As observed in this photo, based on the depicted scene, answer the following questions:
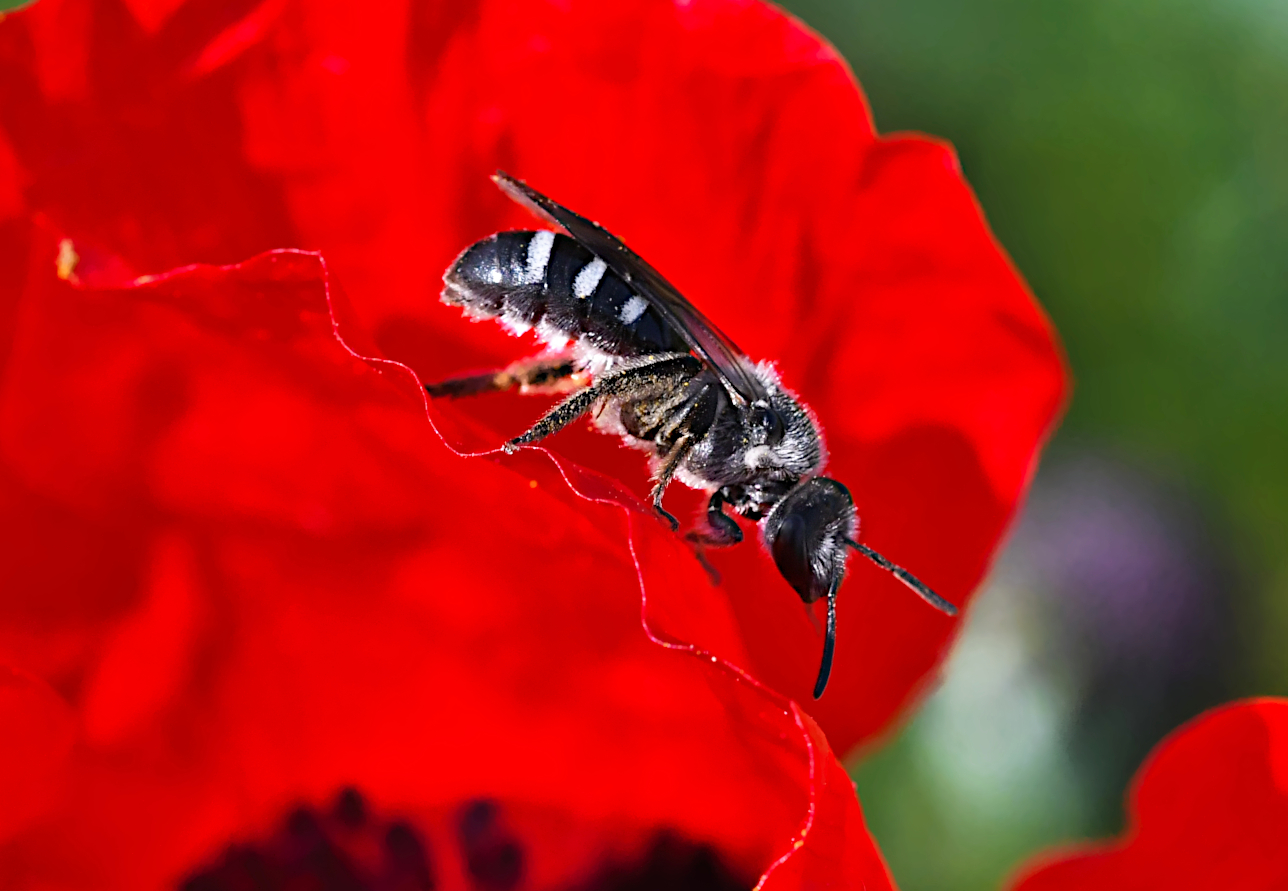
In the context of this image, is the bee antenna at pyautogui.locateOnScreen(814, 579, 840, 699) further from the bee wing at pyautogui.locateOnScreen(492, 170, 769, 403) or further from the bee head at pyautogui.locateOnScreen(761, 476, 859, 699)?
the bee wing at pyautogui.locateOnScreen(492, 170, 769, 403)

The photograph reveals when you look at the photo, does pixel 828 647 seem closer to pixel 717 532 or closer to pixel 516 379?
pixel 717 532

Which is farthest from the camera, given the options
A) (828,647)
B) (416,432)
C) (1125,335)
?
(1125,335)

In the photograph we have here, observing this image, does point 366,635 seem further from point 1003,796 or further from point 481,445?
point 1003,796

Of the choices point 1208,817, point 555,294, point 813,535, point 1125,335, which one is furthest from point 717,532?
point 1125,335

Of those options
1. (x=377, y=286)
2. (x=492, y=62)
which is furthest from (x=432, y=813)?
(x=492, y=62)

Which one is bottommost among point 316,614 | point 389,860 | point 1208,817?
point 389,860

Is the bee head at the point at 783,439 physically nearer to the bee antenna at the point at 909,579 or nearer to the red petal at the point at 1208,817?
the bee antenna at the point at 909,579

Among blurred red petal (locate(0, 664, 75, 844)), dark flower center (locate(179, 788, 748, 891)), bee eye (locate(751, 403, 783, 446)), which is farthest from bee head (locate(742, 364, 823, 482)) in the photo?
blurred red petal (locate(0, 664, 75, 844))
